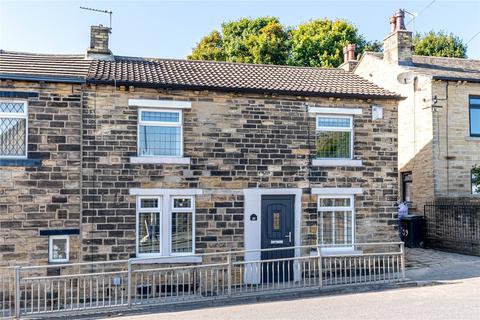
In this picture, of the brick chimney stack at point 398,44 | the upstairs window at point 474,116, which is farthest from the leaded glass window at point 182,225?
the upstairs window at point 474,116

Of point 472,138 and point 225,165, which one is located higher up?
point 472,138

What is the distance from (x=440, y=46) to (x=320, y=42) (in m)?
8.65

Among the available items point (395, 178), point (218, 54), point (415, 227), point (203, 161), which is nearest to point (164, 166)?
point (203, 161)

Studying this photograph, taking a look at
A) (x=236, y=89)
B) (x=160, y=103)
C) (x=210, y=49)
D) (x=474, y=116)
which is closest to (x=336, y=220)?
(x=236, y=89)

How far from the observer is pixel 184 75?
45.2 ft

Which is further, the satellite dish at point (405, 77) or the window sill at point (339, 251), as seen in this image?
the satellite dish at point (405, 77)

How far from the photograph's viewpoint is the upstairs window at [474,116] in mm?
19438

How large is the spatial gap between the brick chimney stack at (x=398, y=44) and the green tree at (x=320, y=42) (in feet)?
43.2

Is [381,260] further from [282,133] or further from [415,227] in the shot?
[415,227]

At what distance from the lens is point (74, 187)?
1206cm

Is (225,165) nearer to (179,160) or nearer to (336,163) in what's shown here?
(179,160)

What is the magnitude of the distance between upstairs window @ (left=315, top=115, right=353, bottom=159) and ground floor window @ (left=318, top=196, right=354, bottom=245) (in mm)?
1259

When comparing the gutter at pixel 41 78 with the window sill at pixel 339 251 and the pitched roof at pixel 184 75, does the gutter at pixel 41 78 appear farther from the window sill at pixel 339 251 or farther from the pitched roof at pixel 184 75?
the window sill at pixel 339 251

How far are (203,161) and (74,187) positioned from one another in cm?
332
